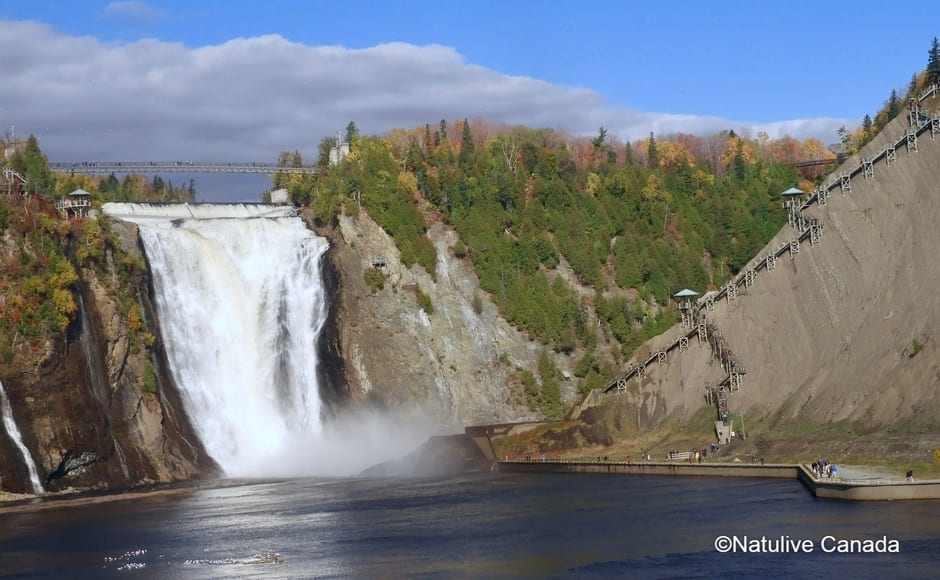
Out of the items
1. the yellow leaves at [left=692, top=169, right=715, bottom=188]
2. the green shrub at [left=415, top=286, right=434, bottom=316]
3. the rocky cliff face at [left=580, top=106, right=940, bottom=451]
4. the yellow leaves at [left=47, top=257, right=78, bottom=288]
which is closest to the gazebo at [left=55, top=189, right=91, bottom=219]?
the yellow leaves at [left=47, top=257, right=78, bottom=288]

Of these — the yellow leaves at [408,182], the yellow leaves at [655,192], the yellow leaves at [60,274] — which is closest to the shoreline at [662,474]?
the yellow leaves at [60,274]

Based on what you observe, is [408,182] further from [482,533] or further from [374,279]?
[482,533]

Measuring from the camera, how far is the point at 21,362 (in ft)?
298

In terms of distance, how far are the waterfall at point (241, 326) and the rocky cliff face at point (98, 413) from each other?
109 inches

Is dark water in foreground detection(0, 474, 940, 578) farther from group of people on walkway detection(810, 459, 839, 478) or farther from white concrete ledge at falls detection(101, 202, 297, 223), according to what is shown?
Result: white concrete ledge at falls detection(101, 202, 297, 223)

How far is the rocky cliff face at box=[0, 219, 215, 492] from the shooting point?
89.4 meters

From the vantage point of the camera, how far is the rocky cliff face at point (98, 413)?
293 ft

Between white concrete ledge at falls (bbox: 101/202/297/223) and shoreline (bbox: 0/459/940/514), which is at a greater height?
white concrete ledge at falls (bbox: 101/202/297/223)

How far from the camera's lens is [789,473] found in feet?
255

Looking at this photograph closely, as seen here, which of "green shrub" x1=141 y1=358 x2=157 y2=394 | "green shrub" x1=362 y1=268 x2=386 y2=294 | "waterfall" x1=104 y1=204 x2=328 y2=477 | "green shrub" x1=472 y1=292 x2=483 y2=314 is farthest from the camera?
"green shrub" x1=472 y1=292 x2=483 y2=314

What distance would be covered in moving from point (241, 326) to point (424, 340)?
1582cm

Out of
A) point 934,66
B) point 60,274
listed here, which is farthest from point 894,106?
Result: point 60,274

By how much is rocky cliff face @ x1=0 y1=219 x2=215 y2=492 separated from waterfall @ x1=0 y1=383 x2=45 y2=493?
0.39 meters

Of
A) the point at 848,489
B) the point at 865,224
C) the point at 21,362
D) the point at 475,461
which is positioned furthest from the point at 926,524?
the point at 21,362
